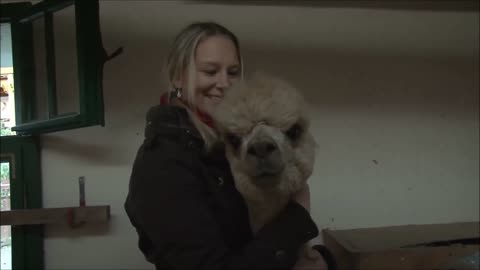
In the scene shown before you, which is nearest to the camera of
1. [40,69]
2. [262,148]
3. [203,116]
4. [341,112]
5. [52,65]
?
[262,148]

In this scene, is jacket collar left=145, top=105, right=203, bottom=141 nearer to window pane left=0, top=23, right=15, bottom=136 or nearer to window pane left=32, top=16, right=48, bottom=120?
window pane left=32, top=16, right=48, bottom=120

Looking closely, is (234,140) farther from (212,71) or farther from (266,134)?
(212,71)

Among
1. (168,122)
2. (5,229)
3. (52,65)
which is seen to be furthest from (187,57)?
(5,229)

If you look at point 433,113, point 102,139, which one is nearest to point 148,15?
point 102,139

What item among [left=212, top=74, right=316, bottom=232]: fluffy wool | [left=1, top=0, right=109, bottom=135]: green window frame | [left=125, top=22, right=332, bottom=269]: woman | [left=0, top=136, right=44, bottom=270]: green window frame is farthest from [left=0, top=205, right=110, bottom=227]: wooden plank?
[left=212, top=74, right=316, bottom=232]: fluffy wool

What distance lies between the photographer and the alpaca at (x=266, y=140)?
2.22ft

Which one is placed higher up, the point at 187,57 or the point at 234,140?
the point at 187,57

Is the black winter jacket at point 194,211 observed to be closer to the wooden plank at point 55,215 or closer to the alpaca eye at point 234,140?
the alpaca eye at point 234,140

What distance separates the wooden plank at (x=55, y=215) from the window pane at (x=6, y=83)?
355 millimetres

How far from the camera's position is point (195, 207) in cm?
72

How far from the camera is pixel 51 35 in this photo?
144 centimetres

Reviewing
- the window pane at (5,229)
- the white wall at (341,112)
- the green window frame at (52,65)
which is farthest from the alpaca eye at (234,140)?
the window pane at (5,229)

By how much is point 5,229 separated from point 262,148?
56.8 inches

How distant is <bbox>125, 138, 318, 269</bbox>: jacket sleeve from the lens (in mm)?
686
